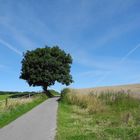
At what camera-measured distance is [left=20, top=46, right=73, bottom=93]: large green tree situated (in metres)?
71.4

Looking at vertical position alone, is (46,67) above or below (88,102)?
above

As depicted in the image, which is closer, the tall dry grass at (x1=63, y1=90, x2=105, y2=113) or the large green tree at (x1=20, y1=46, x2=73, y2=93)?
the tall dry grass at (x1=63, y1=90, x2=105, y2=113)

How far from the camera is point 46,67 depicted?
237ft

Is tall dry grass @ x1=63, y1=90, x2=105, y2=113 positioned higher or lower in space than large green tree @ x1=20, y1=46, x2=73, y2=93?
lower

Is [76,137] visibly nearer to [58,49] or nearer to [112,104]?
Result: [112,104]

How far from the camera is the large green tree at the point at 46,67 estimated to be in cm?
7144

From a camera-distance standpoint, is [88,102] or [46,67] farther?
[46,67]

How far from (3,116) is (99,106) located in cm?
664

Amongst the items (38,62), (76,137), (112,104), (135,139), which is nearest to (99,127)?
(76,137)

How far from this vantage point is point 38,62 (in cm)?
7238

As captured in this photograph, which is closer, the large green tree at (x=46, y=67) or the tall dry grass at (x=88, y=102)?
the tall dry grass at (x=88, y=102)

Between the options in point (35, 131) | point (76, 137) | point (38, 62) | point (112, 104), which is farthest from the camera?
point (38, 62)

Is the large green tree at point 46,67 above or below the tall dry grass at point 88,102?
above

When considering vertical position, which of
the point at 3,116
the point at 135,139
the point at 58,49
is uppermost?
the point at 58,49
